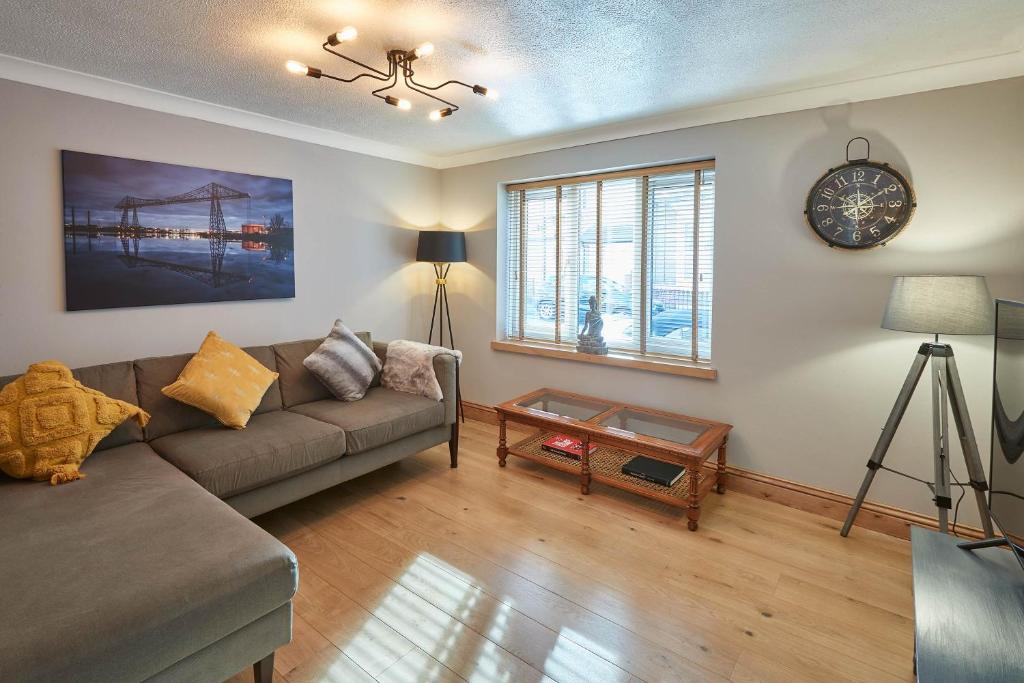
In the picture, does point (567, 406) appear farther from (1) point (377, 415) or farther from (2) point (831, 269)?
(2) point (831, 269)

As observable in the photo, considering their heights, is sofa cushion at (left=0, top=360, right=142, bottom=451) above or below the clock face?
below

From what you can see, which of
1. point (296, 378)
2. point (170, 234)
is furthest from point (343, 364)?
point (170, 234)

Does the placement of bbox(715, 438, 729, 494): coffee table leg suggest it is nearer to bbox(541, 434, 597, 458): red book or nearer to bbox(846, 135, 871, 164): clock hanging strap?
bbox(541, 434, 597, 458): red book

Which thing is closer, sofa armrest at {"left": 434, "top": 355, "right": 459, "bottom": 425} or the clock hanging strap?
the clock hanging strap

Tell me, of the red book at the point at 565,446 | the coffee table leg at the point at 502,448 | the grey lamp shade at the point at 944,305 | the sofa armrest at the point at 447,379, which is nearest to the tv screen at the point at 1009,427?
the grey lamp shade at the point at 944,305

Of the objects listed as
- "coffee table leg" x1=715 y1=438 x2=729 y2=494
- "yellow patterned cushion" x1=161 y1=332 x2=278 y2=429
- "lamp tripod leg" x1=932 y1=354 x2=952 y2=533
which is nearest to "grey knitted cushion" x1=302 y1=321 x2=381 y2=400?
"yellow patterned cushion" x1=161 y1=332 x2=278 y2=429

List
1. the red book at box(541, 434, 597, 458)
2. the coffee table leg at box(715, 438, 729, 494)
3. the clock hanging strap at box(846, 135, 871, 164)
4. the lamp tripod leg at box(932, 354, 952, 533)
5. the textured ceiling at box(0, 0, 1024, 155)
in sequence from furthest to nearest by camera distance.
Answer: the red book at box(541, 434, 597, 458) → the coffee table leg at box(715, 438, 729, 494) → the clock hanging strap at box(846, 135, 871, 164) → the lamp tripod leg at box(932, 354, 952, 533) → the textured ceiling at box(0, 0, 1024, 155)

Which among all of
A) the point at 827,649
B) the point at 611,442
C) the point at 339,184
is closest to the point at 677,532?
the point at 611,442

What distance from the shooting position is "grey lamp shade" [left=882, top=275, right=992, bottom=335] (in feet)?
7.17

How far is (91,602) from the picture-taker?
1.34 m

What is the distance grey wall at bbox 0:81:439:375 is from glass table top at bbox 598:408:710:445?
2.17 meters

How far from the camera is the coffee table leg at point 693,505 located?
8.96 ft

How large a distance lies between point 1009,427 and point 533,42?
7.24 feet

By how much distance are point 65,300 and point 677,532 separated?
3529mm
